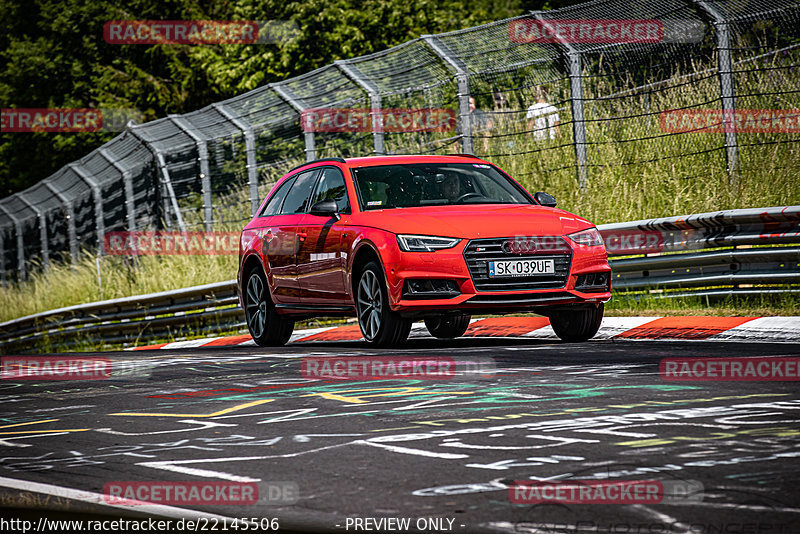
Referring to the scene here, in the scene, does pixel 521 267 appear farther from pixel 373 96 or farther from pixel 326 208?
pixel 373 96

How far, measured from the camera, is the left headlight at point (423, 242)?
9992 mm

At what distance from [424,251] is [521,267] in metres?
0.78

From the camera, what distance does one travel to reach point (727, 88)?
13500 millimetres

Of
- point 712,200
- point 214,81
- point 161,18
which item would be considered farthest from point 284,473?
point 161,18

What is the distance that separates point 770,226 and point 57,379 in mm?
6217

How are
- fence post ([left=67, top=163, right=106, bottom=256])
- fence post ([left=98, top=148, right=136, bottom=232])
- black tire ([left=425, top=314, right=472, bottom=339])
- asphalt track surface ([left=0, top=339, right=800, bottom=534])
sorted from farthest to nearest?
1. fence post ([left=67, top=163, right=106, bottom=256])
2. fence post ([left=98, top=148, right=136, bottom=232])
3. black tire ([left=425, top=314, right=472, bottom=339])
4. asphalt track surface ([left=0, top=339, right=800, bottom=534])

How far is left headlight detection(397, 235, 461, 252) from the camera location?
9992 mm

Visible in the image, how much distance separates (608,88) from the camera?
57.2 ft

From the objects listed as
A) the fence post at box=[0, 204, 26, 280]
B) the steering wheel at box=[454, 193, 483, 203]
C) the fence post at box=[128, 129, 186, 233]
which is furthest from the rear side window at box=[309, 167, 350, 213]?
the fence post at box=[0, 204, 26, 280]

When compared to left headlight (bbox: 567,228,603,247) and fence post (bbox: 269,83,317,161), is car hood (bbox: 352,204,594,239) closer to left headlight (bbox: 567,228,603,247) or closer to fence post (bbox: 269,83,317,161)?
left headlight (bbox: 567,228,603,247)

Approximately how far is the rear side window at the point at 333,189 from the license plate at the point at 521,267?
183 cm

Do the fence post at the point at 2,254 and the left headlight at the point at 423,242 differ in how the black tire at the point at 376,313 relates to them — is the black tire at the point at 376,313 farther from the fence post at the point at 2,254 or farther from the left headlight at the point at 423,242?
the fence post at the point at 2,254

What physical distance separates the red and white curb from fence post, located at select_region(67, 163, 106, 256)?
1053cm

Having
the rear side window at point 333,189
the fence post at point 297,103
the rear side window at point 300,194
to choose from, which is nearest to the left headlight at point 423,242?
the rear side window at point 333,189
